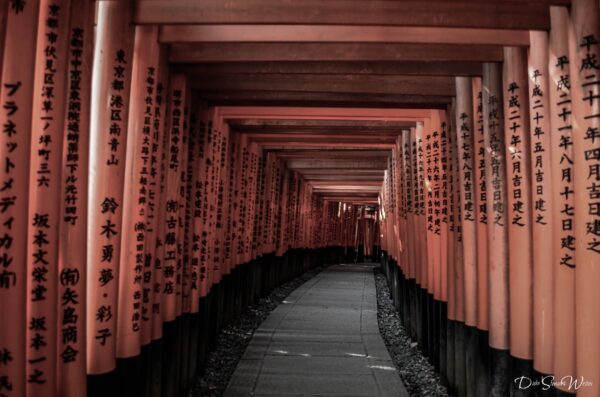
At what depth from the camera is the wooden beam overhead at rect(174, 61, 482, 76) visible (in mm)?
5113

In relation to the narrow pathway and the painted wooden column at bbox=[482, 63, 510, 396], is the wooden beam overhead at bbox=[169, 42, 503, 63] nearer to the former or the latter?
the painted wooden column at bbox=[482, 63, 510, 396]

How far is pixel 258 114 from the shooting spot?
7285 millimetres

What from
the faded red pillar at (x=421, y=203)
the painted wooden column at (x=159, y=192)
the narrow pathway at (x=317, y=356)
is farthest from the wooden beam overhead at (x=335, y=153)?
the painted wooden column at (x=159, y=192)

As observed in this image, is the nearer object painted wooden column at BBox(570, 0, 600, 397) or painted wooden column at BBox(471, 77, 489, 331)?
painted wooden column at BBox(570, 0, 600, 397)

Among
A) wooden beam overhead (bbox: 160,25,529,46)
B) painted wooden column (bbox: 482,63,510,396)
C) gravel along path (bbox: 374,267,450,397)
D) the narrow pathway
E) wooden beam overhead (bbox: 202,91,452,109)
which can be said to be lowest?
gravel along path (bbox: 374,267,450,397)

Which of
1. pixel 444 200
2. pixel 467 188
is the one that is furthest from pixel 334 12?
pixel 444 200

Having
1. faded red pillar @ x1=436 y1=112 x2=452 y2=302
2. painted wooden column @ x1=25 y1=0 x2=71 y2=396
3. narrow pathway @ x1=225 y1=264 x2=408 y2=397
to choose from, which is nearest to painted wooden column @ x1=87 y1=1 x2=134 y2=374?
painted wooden column @ x1=25 y1=0 x2=71 y2=396

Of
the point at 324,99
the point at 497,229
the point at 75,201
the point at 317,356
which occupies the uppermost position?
the point at 324,99

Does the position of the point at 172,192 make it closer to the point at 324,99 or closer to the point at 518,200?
the point at 324,99

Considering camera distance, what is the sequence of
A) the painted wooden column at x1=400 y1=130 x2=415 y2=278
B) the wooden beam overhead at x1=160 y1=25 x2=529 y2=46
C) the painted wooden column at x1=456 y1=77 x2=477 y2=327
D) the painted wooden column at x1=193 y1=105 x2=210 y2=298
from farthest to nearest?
the painted wooden column at x1=400 y1=130 x2=415 y2=278 → the painted wooden column at x1=193 y1=105 x2=210 y2=298 → the painted wooden column at x1=456 y1=77 x2=477 y2=327 → the wooden beam overhead at x1=160 y1=25 x2=529 y2=46

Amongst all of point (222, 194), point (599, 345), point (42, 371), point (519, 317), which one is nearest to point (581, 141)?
point (599, 345)

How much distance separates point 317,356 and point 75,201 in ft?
16.3

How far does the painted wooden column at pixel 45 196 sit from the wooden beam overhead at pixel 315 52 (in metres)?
2.08

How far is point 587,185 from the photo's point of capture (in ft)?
9.83
